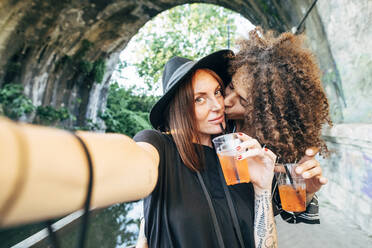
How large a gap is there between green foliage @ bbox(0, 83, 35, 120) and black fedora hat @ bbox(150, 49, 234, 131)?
19.0ft

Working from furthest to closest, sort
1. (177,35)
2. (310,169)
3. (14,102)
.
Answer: (177,35), (14,102), (310,169)

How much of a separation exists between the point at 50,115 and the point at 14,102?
1.12 meters

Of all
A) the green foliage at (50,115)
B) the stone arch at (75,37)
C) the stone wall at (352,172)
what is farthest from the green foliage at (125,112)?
the stone wall at (352,172)

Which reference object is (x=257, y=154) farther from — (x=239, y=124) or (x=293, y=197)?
(x=239, y=124)

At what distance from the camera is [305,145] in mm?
1467

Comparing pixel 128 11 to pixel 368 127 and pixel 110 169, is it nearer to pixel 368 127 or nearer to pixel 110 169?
pixel 368 127

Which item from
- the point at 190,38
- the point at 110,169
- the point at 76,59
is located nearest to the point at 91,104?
the point at 76,59

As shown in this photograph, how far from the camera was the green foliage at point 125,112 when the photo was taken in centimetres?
959

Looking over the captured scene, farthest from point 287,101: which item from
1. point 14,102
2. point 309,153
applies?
point 14,102

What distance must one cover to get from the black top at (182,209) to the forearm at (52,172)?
624 mm

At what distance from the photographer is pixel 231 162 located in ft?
4.16

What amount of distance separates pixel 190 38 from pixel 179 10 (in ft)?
5.69

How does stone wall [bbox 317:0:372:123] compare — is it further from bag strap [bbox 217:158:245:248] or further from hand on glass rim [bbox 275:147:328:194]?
bag strap [bbox 217:158:245:248]

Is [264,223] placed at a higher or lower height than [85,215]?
lower
